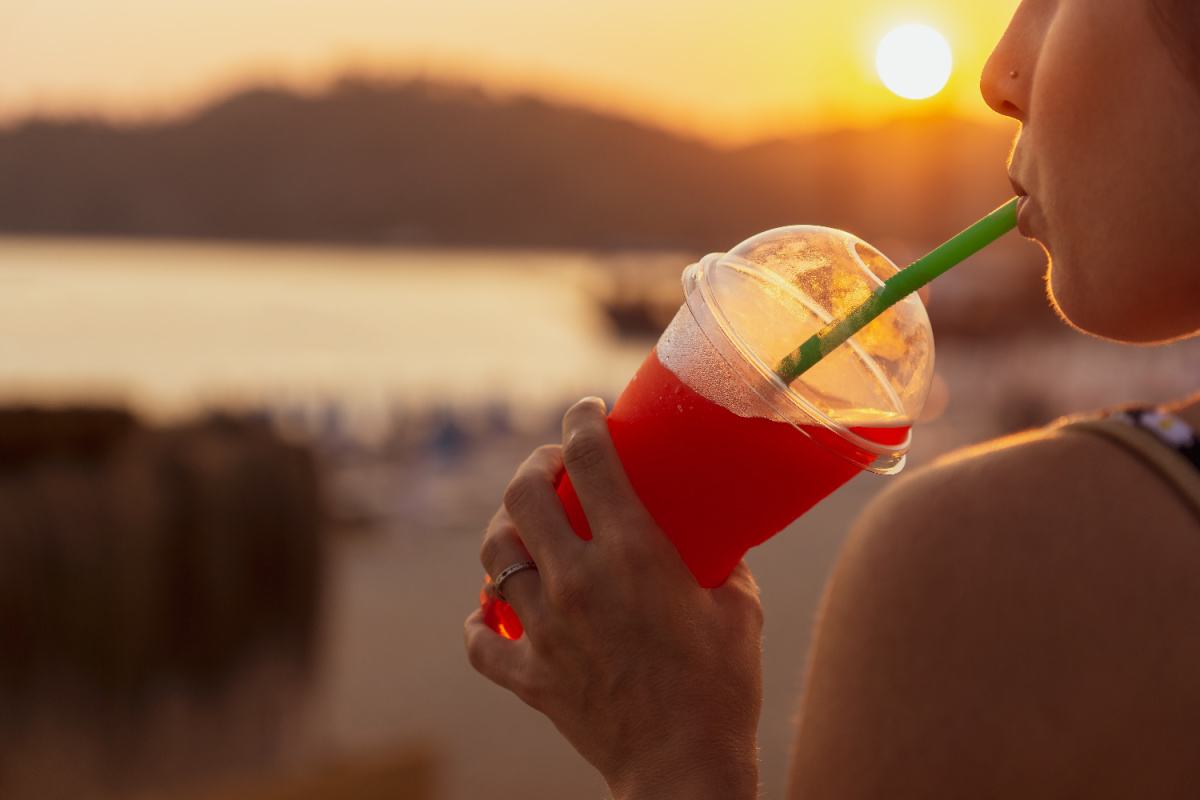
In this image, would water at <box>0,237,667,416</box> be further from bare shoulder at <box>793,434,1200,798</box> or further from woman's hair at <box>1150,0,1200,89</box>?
woman's hair at <box>1150,0,1200,89</box>

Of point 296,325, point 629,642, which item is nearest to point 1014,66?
point 629,642

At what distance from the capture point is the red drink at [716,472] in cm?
85

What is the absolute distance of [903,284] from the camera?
2.80ft

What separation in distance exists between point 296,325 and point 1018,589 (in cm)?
3748

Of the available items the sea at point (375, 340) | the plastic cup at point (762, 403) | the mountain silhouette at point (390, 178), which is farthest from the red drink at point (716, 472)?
the mountain silhouette at point (390, 178)

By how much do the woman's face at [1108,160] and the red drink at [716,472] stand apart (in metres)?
0.20

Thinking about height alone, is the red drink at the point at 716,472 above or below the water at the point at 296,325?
below

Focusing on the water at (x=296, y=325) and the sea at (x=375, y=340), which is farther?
the water at (x=296, y=325)

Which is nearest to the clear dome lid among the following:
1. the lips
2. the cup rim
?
the cup rim

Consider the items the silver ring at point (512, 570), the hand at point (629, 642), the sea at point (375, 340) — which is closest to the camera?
the hand at point (629, 642)

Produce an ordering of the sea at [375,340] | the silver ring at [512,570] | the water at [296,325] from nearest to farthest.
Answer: the silver ring at [512,570]
the sea at [375,340]
the water at [296,325]

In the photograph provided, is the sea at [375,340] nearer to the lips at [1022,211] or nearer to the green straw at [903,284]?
the green straw at [903,284]

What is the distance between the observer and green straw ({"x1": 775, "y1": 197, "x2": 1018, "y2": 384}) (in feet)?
2.78

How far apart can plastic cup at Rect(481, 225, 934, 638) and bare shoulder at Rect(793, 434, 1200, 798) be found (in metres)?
0.11
